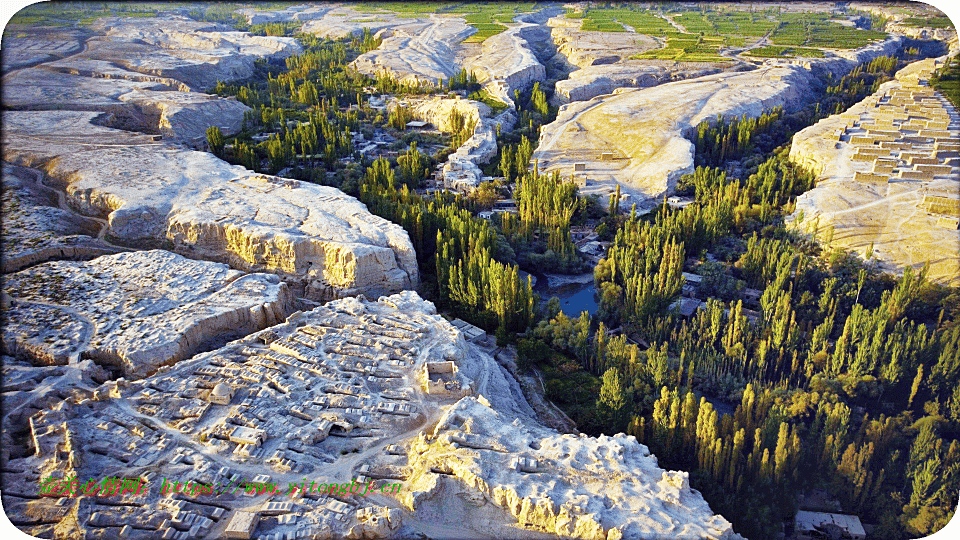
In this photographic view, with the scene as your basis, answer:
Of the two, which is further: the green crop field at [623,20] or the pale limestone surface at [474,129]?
the green crop field at [623,20]

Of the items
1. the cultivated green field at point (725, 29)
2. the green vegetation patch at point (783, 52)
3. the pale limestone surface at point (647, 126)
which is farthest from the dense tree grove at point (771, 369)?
the cultivated green field at point (725, 29)

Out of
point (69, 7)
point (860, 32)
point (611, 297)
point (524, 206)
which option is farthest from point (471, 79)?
point (860, 32)

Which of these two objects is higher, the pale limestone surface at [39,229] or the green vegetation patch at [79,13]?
the green vegetation patch at [79,13]

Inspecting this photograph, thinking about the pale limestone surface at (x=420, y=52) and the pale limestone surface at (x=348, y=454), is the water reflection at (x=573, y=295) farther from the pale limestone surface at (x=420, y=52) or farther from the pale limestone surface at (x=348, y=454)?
the pale limestone surface at (x=420, y=52)

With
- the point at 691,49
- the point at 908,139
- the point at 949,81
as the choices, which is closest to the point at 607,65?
the point at 691,49

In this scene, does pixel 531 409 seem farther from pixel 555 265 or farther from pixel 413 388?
pixel 555 265

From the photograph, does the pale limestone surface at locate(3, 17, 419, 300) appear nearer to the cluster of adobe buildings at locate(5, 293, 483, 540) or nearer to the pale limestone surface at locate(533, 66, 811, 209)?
the cluster of adobe buildings at locate(5, 293, 483, 540)

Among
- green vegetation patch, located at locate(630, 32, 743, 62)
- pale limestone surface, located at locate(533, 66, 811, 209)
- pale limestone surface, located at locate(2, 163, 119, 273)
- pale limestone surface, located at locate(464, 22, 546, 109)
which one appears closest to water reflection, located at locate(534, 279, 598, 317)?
pale limestone surface, located at locate(533, 66, 811, 209)

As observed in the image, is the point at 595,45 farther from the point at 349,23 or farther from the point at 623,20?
the point at 349,23
